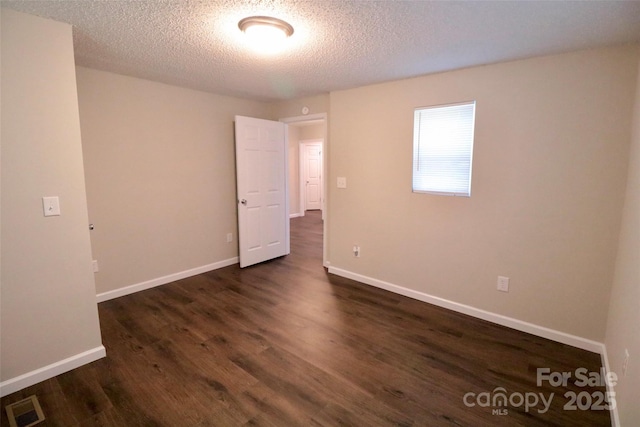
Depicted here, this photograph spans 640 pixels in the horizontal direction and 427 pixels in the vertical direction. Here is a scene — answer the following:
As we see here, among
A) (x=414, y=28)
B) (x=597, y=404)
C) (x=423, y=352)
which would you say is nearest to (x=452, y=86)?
(x=414, y=28)

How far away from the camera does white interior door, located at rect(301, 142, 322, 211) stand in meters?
8.96

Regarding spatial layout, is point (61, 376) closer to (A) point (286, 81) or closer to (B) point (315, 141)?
(A) point (286, 81)

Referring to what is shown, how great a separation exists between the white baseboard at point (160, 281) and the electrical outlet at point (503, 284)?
3.30 metres

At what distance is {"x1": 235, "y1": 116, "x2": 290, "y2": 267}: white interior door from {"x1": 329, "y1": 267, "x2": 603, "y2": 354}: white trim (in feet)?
4.64

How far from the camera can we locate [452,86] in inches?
111

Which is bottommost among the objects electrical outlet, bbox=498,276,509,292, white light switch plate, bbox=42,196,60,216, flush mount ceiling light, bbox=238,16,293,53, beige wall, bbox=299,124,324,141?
electrical outlet, bbox=498,276,509,292

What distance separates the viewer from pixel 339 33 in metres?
2.05

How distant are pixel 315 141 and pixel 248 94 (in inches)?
185

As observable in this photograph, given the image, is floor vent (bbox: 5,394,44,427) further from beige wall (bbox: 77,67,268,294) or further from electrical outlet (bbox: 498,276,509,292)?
electrical outlet (bbox: 498,276,509,292)

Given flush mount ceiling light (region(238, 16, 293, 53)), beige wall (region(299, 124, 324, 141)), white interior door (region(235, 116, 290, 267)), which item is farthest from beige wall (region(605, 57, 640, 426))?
beige wall (region(299, 124, 324, 141))

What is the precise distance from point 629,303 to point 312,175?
7977mm

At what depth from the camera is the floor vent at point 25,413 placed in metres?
1.69

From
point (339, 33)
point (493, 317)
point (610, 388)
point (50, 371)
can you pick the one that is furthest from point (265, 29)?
point (610, 388)

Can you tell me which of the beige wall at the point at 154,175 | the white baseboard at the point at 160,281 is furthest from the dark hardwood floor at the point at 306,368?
the beige wall at the point at 154,175
